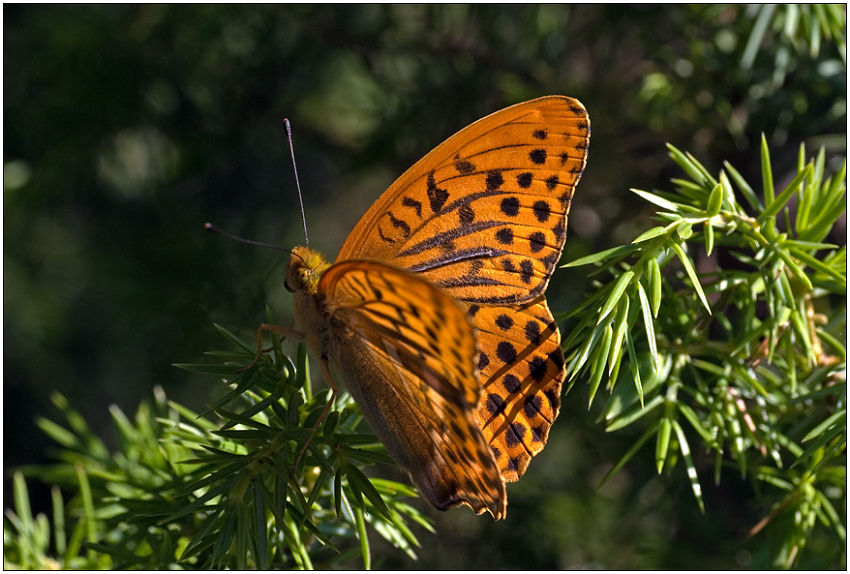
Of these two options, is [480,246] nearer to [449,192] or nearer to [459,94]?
[449,192]

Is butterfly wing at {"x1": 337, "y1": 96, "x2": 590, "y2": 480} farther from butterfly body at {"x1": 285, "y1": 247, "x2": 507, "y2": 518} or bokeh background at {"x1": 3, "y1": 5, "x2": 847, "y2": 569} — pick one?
bokeh background at {"x1": 3, "y1": 5, "x2": 847, "y2": 569}

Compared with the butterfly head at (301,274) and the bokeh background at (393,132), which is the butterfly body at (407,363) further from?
the bokeh background at (393,132)

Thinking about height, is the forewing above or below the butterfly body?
above

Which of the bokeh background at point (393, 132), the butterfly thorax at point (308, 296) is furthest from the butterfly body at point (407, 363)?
the bokeh background at point (393, 132)

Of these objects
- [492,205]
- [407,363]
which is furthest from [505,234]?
[407,363]

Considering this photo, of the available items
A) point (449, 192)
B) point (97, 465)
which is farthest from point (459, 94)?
point (97, 465)

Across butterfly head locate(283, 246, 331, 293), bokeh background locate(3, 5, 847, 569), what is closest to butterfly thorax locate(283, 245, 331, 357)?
butterfly head locate(283, 246, 331, 293)
